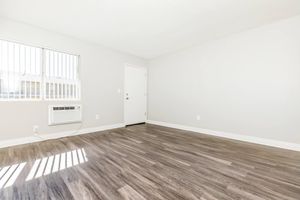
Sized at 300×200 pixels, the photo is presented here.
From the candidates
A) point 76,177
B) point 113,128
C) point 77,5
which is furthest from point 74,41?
point 76,177

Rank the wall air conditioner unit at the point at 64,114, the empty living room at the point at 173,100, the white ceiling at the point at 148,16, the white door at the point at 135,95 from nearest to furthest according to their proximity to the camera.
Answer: the empty living room at the point at 173,100 → the white ceiling at the point at 148,16 → the wall air conditioner unit at the point at 64,114 → the white door at the point at 135,95

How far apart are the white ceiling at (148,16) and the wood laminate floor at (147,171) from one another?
2.43 metres

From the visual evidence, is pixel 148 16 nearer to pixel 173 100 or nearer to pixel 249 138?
pixel 173 100

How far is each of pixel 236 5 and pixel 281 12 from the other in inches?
38.1

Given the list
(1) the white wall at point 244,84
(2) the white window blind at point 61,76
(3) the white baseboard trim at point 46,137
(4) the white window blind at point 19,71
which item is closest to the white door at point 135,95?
(3) the white baseboard trim at point 46,137

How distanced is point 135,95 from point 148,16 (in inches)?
111

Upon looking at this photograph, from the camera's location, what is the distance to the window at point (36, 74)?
9.07ft

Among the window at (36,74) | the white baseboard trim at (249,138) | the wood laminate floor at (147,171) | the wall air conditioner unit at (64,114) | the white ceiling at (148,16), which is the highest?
the white ceiling at (148,16)

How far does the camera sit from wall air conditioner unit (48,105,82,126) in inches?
127

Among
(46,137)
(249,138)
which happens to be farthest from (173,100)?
(46,137)

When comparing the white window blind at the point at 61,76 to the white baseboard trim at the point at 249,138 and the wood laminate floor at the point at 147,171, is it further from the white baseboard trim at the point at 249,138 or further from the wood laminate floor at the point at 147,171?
the white baseboard trim at the point at 249,138

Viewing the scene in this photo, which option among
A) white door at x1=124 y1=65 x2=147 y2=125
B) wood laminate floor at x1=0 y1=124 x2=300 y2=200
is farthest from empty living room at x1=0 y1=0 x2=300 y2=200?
white door at x1=124 y1=65 x2=147 y2=125

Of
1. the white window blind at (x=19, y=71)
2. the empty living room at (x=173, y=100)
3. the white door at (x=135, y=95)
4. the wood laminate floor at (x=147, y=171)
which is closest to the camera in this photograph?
the wood laminate floor at (x=147, y=171)

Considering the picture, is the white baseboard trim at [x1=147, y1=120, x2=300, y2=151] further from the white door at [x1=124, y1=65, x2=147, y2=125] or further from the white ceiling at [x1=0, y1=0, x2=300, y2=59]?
the white ceiling at [x1=0, y1=0, x2=300, y2=59]
